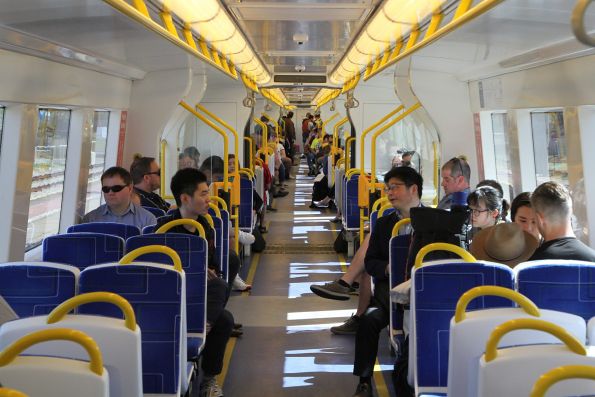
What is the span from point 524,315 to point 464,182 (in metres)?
4.25

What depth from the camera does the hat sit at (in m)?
4.43

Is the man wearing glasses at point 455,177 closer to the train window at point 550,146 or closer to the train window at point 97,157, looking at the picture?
the train window at point 550,146

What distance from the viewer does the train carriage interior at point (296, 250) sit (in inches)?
112

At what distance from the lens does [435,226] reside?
4559mm

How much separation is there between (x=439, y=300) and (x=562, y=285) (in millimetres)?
596

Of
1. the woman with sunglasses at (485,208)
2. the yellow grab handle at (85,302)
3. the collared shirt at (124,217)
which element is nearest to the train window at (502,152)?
the woman with sunglasses at (485,208)

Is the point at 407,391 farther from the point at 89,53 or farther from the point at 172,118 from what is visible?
the point at 172,118

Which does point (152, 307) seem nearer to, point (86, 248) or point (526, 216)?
point (86, 248)

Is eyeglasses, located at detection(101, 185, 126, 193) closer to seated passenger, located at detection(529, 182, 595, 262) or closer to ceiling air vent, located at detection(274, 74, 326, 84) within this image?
seated passenger, located at detection(529, 182, 595, 262)

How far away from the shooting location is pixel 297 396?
17.7 ft

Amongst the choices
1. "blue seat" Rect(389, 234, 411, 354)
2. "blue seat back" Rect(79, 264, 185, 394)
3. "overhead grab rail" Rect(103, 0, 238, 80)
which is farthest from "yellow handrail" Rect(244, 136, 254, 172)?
"blue seat back" Rect(79, 264, 185, 394)

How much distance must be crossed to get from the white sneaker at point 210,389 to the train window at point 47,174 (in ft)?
8.39

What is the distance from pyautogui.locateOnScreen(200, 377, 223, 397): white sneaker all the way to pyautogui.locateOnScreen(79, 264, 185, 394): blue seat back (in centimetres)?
126

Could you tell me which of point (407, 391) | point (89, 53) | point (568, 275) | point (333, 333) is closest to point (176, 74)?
point (89, 53)
